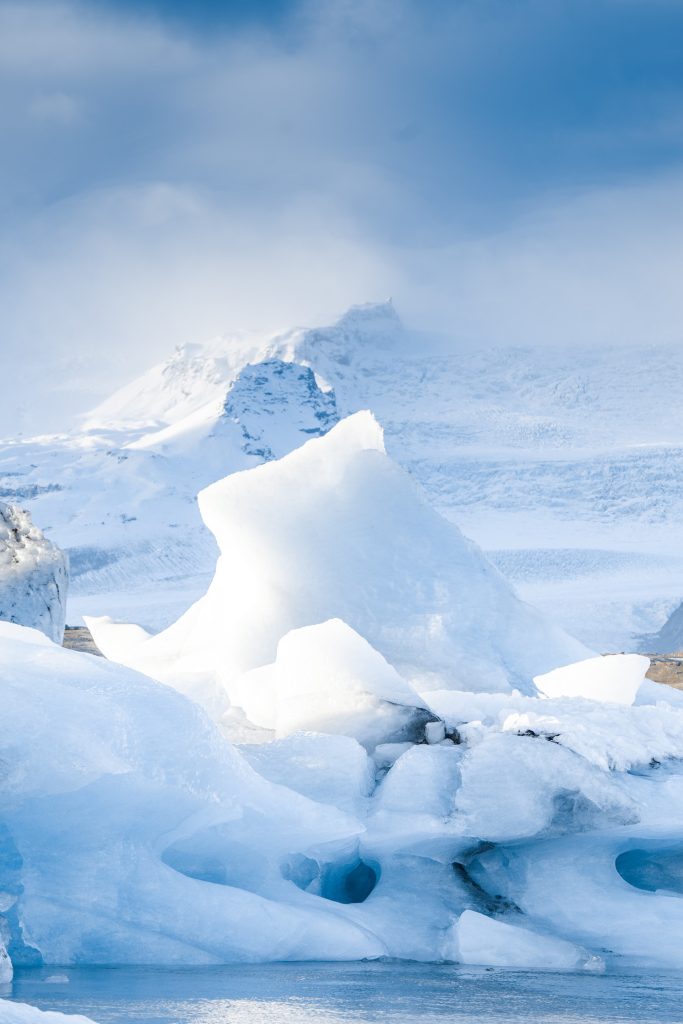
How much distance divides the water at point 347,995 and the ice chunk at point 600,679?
3383 millimetres

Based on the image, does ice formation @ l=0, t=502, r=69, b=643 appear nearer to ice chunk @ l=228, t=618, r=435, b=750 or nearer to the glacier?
the glacier

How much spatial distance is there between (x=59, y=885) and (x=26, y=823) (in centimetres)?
42

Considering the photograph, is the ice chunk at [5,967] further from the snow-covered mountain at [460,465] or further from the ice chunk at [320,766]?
the snow-covered mountain at [460,465]

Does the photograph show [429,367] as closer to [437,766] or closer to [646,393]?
[646,393]

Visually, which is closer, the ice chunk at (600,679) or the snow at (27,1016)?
the snow at (27,1016)

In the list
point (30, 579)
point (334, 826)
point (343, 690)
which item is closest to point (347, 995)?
point (334, 826)

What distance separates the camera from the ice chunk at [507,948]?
7859mm

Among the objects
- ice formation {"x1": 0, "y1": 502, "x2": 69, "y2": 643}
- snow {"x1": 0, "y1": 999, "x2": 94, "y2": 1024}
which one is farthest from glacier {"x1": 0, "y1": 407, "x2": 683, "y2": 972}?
ice formation {"x1": 0, "y1": 502, "x2": 69, "y2": 643}

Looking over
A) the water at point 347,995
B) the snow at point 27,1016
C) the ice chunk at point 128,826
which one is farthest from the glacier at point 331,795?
the snow at point 27,1016

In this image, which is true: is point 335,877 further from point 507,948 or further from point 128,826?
point 128,826

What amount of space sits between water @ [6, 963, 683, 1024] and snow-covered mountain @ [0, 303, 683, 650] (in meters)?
54.7

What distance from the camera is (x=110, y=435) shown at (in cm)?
17712

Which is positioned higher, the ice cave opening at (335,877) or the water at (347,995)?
the water at (347,995)

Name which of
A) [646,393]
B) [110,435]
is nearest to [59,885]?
[646,393]
